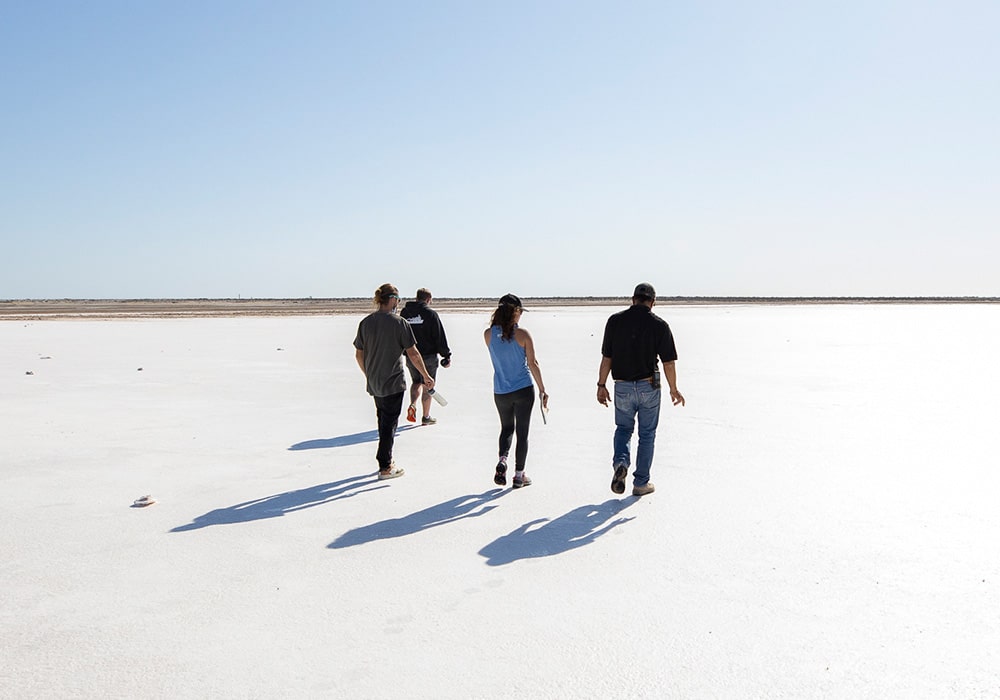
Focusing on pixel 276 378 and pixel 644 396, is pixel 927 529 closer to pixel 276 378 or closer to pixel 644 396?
pixel 644 396

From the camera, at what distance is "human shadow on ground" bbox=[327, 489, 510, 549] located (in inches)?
210

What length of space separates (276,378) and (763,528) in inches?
456

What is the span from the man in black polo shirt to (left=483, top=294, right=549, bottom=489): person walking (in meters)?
0.74

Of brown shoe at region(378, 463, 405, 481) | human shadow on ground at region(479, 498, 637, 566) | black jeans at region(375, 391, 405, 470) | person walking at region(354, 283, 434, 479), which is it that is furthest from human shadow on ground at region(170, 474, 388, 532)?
human shadow on ground at region(479, 498, 637, 566)

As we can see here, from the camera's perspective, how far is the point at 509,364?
6801mm

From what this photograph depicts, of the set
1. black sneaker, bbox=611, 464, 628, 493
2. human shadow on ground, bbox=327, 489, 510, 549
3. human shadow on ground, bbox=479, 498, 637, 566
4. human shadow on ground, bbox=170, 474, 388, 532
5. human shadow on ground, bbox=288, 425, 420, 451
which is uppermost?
black sneaker, bbox=611, 464, 628, 493

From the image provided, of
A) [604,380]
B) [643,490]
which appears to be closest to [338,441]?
[604,380]

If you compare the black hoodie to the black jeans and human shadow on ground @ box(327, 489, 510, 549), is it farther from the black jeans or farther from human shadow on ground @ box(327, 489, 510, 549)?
human shadow on ground @ box(327, 489, 510, 549)

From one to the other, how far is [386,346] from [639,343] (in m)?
2.52

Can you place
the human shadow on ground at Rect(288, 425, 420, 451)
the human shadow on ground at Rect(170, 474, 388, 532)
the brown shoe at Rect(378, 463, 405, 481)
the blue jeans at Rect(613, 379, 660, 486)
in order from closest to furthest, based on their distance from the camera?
the human shadow on ground at Rect(170, 474, 388, 532) < the blue jeans at Rect(613, 379, 660, 486) < the brown shoe at Rect(378, 463, 405, 481) < the human shadow on ground at Rect(288, 425, 420, 451)

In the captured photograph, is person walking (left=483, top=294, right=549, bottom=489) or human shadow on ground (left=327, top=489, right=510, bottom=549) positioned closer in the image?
human shadow on ground (left=327, top=489, right=510, bottom=549)

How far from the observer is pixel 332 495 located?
21.3 feet

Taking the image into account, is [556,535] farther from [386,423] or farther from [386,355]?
[386,355]

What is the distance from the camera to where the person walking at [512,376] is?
6750 millimetres
